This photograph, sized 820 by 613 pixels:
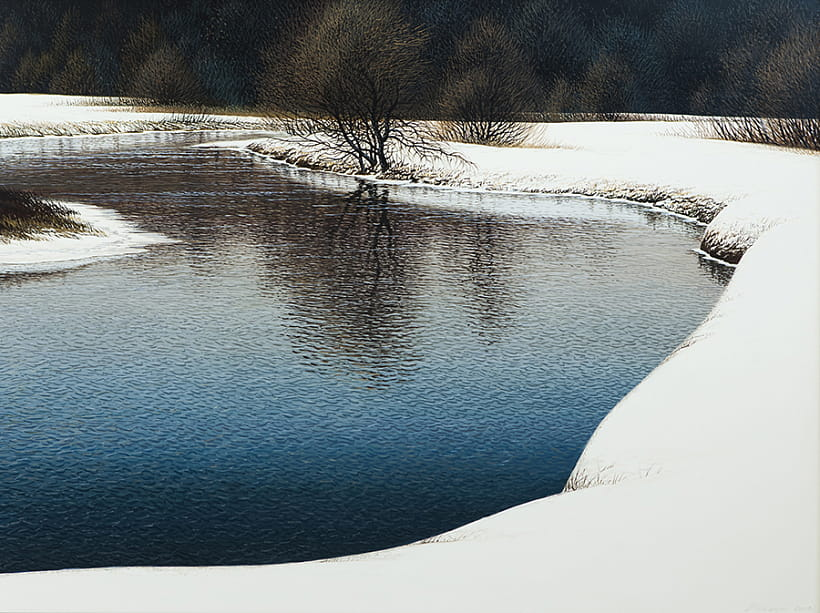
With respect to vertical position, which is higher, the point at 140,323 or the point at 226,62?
the point at 226,62

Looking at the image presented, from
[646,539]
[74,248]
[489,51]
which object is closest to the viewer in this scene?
[646,539]

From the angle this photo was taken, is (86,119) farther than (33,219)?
Yes

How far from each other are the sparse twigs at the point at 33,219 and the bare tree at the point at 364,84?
1571cm

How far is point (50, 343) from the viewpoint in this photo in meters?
12.8

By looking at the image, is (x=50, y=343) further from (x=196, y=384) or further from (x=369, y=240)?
(x=369, y=240)

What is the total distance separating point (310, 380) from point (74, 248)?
34.6 feet

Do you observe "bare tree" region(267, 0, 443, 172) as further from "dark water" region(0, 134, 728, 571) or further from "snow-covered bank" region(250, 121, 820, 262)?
"dark water" region(0, 134, 728, 571)

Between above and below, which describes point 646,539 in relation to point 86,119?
below

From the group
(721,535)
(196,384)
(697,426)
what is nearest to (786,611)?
(721,535)

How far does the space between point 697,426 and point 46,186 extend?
27.1 metres

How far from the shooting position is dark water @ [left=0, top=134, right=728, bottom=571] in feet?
26.1

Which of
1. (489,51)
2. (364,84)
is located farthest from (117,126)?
(364,84)

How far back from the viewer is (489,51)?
52812mm

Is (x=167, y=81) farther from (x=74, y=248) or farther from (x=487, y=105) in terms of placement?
(x=74, y=248)
